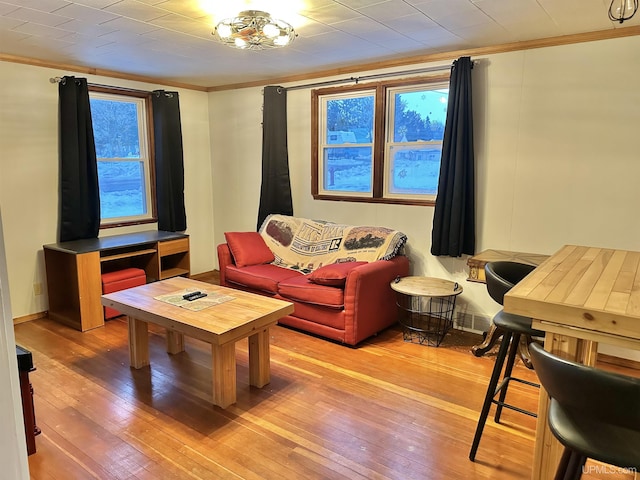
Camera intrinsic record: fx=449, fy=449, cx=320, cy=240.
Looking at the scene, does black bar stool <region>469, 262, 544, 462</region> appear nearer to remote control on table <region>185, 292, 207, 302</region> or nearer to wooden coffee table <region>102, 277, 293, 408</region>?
wooden coffee table <region>102, 277, 293, 408</region>

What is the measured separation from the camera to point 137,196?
5.00 metres

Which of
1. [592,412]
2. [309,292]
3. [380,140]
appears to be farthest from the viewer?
[380,140]

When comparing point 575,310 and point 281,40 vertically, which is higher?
point 281,40

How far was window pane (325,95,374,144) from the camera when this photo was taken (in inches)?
170

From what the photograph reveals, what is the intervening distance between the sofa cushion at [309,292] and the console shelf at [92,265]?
141 centimetres

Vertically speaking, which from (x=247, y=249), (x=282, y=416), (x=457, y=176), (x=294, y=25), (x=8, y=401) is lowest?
(x=282, y=416)

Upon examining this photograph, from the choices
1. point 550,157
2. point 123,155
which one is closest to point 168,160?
point 123,155

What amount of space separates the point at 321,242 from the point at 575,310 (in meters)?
3.09

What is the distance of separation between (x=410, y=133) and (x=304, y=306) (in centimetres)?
182

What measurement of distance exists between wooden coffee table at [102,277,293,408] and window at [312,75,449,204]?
1816 mm

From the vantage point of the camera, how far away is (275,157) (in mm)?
4828

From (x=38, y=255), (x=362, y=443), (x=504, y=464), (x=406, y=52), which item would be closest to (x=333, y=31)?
(x=406, y=52)

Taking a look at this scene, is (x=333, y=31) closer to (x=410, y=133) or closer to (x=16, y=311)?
(x=410, y=133)

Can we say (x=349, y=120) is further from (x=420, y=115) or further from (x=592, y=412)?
(x=592, y=412)
